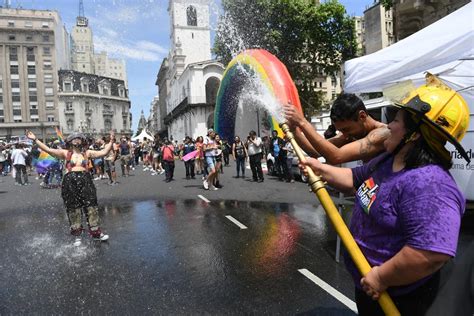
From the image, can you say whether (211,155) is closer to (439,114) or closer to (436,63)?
(436,63)

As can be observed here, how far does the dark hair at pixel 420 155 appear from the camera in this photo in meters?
1.57

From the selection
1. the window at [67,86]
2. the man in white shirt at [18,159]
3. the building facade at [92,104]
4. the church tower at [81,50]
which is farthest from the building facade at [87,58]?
the man in white shirt at [18,159]

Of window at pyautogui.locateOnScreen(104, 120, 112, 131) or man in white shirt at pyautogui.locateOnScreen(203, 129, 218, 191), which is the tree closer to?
man in white shirt at pyautogui.locateOnScreen(203, 129, 218, 191)

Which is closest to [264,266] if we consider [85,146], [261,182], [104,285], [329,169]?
[104,285]

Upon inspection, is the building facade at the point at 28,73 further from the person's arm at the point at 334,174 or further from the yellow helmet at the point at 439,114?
the yellow helmet at the point at 439,114

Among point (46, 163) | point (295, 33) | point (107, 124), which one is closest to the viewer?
point (46, 163)

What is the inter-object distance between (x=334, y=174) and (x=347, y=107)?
77 centimetres

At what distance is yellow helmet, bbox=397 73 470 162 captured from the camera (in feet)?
4.98

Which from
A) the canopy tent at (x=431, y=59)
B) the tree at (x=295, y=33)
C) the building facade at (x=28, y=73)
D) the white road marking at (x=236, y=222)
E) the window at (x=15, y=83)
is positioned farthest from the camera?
Answer: the window at (x=15, y=83)

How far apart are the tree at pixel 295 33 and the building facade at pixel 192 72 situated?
19.8 ft

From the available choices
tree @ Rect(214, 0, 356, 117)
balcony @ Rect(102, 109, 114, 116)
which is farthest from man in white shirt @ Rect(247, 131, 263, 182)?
balcony @ Rect(102, 109, 114, 116)

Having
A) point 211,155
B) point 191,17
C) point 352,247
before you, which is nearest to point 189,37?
point 191,17

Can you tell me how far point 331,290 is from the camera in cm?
384

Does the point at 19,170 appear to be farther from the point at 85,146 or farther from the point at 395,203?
the point at 395,203
